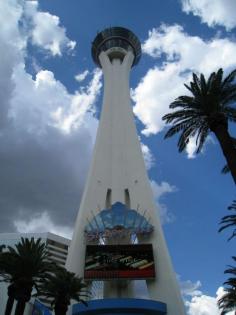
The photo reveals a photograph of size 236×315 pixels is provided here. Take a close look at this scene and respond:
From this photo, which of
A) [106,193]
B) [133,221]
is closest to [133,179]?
[106,193]

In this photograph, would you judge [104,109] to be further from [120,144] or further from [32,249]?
[32,249]

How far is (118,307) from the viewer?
40.0m

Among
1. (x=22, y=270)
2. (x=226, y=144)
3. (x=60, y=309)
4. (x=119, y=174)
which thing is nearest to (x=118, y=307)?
(x=60, y=309)

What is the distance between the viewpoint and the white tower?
4722 cm

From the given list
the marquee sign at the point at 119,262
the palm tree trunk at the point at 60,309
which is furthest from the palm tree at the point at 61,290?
the marquee sign at the point at 119,262

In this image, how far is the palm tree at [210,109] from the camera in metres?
19.8

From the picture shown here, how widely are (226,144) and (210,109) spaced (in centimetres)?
243

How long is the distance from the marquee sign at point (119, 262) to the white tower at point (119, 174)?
6.61 ft

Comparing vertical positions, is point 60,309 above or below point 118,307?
below

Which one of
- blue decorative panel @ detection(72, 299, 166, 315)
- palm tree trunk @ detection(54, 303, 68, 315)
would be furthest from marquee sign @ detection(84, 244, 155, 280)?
palm tree trunk @ detection(54, 303, 68, 315)

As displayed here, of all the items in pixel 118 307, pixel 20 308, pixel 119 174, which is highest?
pixel 119 174

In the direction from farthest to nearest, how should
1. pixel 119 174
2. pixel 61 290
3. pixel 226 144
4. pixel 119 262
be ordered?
pixel 119 174 < pixel 119 262 < pixel 61 290 < pixel 226 144

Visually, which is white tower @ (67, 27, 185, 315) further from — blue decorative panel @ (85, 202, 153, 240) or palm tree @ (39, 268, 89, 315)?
palm tree @ (39, 268, 89, 315)

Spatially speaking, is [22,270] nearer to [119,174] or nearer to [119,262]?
[119,262]
